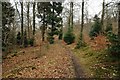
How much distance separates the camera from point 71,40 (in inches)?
1210

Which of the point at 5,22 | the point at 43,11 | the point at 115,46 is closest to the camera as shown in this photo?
the point at 115,46

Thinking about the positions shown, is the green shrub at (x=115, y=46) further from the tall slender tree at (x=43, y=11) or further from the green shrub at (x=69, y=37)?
the tall slender tree at (x=43, y=11)

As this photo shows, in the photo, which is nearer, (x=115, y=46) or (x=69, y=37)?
(x=115, y=46)

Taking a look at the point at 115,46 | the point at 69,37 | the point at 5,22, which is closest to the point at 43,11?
the point at 69,37

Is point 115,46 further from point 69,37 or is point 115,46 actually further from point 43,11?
point 43,11

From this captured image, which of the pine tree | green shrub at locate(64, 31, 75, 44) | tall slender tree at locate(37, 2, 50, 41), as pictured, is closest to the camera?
the pine tree

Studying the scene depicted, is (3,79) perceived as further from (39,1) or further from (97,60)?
(39,1)

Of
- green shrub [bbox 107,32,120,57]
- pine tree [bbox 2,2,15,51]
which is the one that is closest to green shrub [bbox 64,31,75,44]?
pine tree [bbox 2,2,15,51]

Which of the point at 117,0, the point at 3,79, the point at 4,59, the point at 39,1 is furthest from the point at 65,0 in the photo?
the point at 3,79

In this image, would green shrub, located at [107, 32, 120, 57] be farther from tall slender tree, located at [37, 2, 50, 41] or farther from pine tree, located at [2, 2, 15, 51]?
tall slender tree, located at [37, 2, 50, 41]

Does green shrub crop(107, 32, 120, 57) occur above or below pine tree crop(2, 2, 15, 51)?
below

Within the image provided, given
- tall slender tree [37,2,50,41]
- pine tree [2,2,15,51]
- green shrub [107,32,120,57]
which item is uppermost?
tall slender tree [37,2,50,41]

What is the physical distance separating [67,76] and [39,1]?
961 inches

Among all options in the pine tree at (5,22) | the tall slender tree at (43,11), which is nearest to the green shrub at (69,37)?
the tall slender tree at (43,11)
